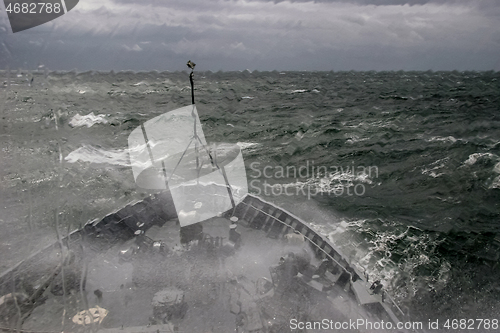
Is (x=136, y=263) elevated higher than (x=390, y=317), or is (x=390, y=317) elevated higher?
(x=136, y=263)

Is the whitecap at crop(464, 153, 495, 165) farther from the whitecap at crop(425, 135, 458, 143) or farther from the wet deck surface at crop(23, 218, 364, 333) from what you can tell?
the wet deck surface at crop(23, 218, 364, 333)

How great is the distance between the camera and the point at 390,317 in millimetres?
8477

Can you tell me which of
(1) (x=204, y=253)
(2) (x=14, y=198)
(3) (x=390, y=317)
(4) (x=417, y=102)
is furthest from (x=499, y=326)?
(4) (x=417, y=102)

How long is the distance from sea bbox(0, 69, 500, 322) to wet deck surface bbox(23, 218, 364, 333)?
10.2ft

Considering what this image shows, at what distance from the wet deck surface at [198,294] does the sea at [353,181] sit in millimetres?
3097

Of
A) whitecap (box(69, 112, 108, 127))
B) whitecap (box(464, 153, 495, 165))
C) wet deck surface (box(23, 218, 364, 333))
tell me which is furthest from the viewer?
whitecap (box(69, 112, 108, 127))

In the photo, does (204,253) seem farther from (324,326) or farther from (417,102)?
(417,102)

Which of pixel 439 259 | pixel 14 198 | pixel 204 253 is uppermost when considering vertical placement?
pixel 204 253

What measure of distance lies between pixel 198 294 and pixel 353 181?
64.1 feet

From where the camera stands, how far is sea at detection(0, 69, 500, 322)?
14.4 meters

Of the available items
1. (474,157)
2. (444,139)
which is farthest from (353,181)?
(444,139)

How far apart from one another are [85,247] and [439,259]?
15.3 m

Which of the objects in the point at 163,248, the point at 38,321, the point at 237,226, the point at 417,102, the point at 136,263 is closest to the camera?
the point at 38,321

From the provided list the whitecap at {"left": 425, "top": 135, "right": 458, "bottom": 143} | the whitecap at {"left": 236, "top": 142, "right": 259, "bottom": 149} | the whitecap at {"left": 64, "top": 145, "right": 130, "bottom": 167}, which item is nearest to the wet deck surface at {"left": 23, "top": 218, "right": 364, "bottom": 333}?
the whitecap at {"left": 64, "top": 145, "right": 130, "bottom": 167}
